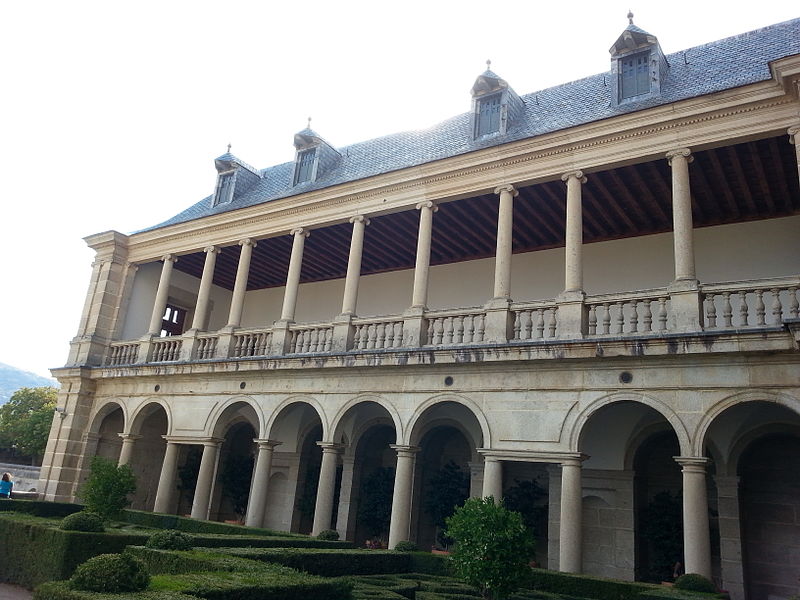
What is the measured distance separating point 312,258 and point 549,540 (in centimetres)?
1219

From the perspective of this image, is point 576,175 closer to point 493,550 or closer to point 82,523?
point 493,550

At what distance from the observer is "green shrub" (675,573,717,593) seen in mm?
10047

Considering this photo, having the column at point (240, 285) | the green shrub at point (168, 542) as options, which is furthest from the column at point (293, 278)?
the green shrub at point (168, 542)

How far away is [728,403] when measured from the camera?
11367 mm

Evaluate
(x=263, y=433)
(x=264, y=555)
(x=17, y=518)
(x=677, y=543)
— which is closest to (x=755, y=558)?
(x=677, y=543)

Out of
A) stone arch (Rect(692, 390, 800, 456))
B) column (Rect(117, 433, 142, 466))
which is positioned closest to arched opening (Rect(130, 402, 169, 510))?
column (Rect(117, 433, 142, 466))

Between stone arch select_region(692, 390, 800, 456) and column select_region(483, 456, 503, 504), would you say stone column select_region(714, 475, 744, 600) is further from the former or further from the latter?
column select_region(483, 456, 503, 504)

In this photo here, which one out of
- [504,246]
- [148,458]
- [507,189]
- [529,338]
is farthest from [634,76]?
[148,458]

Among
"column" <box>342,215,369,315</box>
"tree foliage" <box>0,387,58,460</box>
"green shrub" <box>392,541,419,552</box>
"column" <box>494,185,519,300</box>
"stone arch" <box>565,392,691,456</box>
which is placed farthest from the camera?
"tree foliage" <box>0,387,58,460</box>

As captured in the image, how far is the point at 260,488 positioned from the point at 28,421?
3327 centimetres

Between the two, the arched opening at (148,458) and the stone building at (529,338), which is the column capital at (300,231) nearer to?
the stone building at (529,338)

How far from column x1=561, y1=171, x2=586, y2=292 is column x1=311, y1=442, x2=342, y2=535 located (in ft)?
23.2

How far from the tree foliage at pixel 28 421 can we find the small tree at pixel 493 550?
3978 centimetres

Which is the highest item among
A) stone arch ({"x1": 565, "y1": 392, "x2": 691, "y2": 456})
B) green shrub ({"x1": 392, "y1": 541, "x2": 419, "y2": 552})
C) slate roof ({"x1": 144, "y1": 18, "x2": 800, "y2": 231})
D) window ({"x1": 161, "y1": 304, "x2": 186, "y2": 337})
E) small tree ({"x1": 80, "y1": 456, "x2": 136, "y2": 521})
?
slate roof ({"x1": 144, "y1": 18, "x2": 800, "y2": 231})
